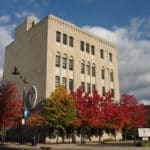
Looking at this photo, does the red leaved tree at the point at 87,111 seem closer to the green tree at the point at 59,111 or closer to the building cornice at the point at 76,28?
the green tree at the point at 59,111

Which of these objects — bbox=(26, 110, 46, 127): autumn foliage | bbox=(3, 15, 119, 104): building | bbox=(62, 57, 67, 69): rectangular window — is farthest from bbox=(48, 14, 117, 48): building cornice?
bbox=(26, 110, 46, 127): autumn foliage

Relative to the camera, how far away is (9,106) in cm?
4097

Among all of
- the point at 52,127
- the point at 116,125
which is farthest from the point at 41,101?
the point at 116,125

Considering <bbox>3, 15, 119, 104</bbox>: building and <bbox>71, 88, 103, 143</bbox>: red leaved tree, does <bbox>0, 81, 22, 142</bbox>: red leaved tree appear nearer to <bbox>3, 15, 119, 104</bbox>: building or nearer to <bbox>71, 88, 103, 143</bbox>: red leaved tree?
<bbox>3, 15, 119, 104</bbox>: building

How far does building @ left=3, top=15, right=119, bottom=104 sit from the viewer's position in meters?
45.6

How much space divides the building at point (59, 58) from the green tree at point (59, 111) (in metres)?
3.93

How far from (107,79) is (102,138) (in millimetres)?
12708

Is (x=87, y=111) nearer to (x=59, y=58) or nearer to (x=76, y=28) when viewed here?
(x=59, y=58)

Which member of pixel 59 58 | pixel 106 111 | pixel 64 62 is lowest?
pixel 106 111

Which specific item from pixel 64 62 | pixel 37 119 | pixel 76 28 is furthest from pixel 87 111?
pixel 76 28

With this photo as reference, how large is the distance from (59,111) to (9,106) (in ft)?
27.4

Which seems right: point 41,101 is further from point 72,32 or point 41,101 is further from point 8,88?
point 72,32

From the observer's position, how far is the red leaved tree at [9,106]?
39344mm

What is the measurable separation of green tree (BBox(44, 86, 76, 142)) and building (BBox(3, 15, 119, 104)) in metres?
3.93
